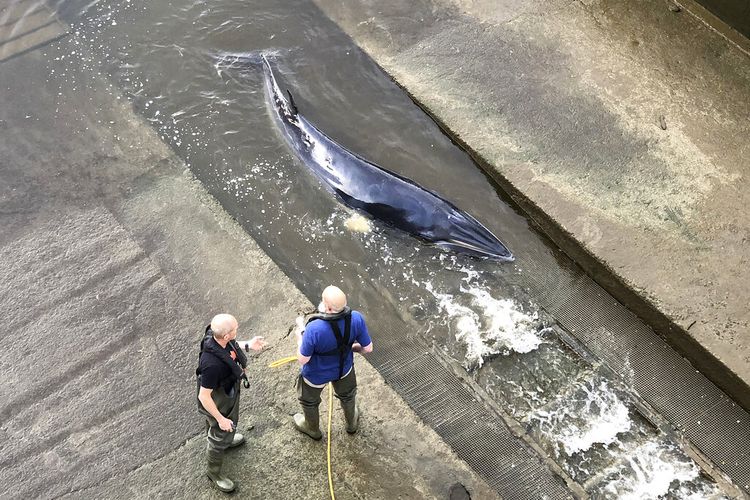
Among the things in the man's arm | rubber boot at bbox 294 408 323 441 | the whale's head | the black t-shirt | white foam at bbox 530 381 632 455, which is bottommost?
white foam at bbox 530 381 632 455

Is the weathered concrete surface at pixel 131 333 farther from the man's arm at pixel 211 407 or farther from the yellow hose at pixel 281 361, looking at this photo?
the man's arm at pixel 211 407

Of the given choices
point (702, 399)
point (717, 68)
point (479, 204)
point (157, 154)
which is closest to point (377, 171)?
point (479, 204)

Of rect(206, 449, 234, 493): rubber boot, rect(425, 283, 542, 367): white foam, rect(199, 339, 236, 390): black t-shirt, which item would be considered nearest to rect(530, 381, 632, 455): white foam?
rect(425, 283, 542, 367): white foam

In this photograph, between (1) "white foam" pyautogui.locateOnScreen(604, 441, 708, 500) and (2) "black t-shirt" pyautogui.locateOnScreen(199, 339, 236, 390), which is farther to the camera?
(1) "white foam" pyautogui.locateOnScreen(604, 441, 708, 500)

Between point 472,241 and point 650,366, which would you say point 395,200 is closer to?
point 472,241

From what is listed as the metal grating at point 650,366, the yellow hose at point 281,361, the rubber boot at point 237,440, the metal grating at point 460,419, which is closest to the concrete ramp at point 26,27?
the yellow hose at point 281,361

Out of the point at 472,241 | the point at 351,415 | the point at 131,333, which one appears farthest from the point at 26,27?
the point at 351,415

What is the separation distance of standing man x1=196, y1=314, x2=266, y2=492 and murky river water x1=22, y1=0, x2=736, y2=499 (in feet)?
7.18

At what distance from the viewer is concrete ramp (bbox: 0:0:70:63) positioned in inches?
358

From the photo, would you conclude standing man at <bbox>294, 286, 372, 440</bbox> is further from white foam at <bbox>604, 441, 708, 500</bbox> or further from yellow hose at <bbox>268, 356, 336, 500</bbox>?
white foam at <bbox>604, 441, 708, 500</bbox>

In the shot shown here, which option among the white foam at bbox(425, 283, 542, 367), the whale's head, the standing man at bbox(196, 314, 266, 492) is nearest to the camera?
the standing man at bbox(196, 314, 266, 492)

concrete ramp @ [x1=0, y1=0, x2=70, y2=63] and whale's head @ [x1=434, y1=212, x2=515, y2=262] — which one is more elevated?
concrete ramp @ [x1=0, y1=0, x2=70, y2=63]

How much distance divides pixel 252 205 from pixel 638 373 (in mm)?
4501

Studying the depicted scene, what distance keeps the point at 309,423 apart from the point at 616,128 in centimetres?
515
